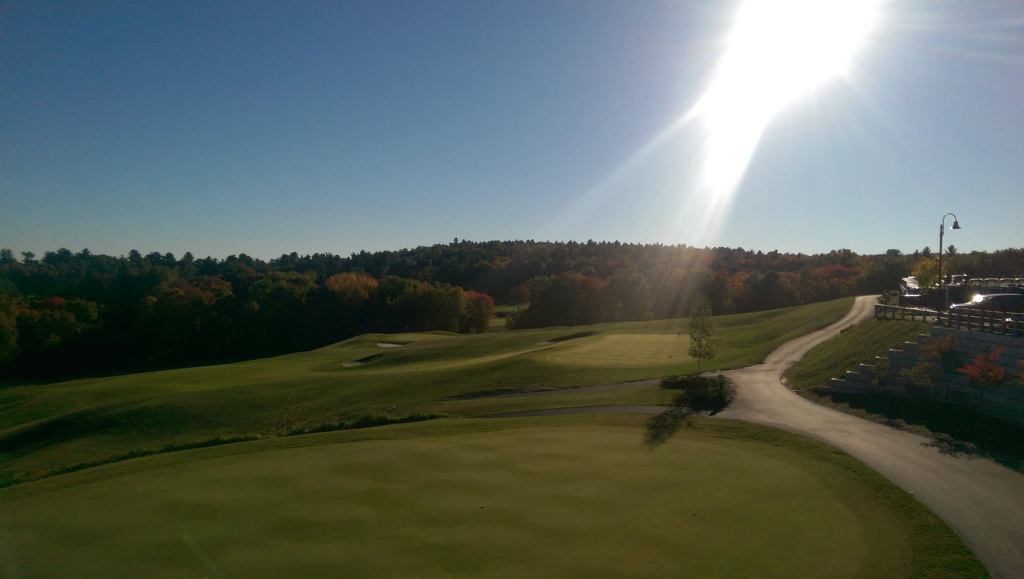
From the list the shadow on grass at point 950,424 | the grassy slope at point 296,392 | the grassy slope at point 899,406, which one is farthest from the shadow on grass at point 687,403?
the shadow on grass at point 950,424

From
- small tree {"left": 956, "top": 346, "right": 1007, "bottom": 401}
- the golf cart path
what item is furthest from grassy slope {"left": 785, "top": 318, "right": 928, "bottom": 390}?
small tree {"left": 956, "top": 346, "right": 1007, "bottom": 401}

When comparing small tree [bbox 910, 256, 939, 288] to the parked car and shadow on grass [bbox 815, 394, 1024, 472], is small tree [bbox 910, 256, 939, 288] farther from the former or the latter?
shadow on grass [bbox 815, 394, 1024, 472]

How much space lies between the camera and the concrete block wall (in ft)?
67.2

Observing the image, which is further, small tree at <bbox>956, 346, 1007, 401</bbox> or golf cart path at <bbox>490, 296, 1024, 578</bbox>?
small tree at <bbox>956, 346, 1007, 401</bbox>

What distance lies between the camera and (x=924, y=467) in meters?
16.8

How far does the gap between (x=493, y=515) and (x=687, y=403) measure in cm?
1576

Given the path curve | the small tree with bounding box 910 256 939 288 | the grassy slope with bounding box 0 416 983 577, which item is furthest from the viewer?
the small tree with bounding box 910 256 939 288

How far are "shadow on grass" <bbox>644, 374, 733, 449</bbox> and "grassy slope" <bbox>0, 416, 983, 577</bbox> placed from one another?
4.49 feet

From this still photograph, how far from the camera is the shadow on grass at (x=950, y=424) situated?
1811 centimetres

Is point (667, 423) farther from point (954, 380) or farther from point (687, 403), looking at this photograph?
point (954, 380)

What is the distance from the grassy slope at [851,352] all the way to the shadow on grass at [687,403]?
3795 millimetres

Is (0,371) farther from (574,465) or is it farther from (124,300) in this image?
(574,465)

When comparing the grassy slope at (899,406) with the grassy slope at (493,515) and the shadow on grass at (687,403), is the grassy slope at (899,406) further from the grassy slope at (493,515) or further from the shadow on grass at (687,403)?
the grassy slope at (493,515)

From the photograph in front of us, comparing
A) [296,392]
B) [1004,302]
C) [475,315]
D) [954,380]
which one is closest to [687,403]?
[954,380]
